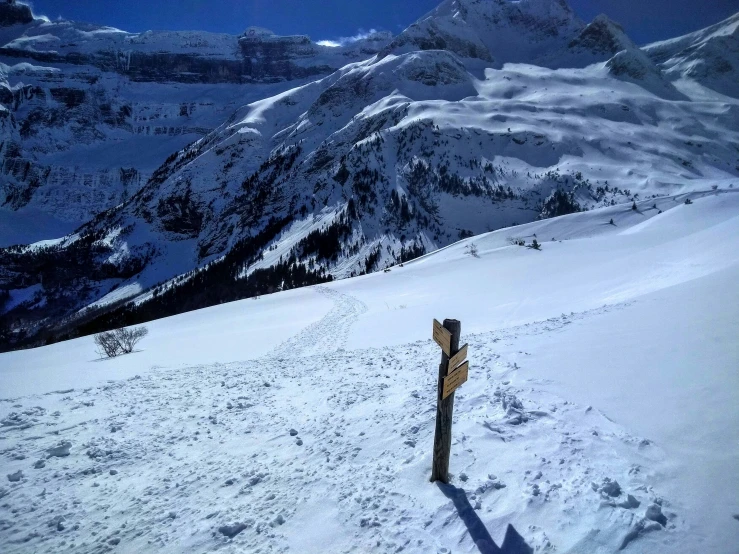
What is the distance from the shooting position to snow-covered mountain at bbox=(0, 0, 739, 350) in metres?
101

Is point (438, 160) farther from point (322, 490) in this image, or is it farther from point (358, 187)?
point (322, 490)

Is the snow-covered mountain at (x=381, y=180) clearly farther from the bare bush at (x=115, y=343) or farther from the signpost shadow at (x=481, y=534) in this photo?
the bare bush at (x=115, y=343)

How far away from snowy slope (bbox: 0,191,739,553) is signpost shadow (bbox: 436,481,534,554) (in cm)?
4

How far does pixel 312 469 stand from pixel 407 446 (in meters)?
1.72

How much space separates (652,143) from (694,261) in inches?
5229

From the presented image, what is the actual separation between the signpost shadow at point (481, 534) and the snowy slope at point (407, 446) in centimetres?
4

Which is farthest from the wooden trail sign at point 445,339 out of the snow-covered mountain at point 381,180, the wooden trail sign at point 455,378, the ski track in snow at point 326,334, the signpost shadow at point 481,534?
the snow-covered mountain at point 381,180

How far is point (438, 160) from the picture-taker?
367 ft

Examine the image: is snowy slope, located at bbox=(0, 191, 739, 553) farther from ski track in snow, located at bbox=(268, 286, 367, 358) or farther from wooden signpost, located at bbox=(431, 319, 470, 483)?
ski track in snow, located at bbox=(268, 286, 367, 358)

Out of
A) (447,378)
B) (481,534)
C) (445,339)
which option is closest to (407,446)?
(481,534)

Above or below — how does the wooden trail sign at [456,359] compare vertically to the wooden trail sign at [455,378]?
above

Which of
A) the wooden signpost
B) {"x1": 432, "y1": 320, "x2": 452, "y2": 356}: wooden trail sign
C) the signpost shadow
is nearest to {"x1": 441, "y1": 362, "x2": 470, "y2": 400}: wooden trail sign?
the wooden signpost

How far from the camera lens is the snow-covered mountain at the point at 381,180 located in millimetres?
100875

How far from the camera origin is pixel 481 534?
469cm
